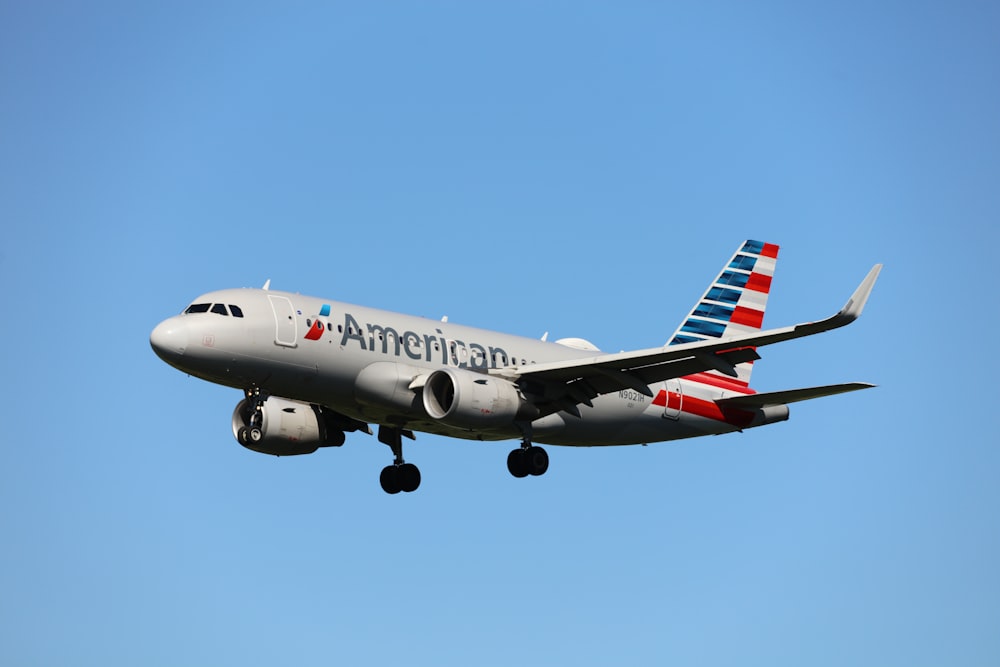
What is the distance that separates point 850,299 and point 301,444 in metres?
18.1

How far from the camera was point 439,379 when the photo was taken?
143 feet

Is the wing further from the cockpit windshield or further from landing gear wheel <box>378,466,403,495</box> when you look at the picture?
the cockpit windshield

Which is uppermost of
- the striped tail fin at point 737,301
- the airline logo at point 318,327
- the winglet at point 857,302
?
the striped tail fin at point 737,301

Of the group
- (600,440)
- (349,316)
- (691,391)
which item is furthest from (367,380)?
(691,391)

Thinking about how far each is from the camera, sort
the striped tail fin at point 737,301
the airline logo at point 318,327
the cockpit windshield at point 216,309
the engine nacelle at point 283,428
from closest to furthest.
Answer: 1. the cockpit windshield at point 216,309
2. the airline logo at point 318,327
3. the engine nacelle at point 283,428
4. the striped tail fin at point 737,301

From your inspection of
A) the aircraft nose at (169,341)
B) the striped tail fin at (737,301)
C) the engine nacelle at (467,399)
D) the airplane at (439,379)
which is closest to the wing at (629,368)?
the airplane at (439,379)

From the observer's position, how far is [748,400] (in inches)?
1929

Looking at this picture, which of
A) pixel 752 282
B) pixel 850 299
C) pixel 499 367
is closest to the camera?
pixel 850 299

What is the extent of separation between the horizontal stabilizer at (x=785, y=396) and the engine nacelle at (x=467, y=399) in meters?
8.93

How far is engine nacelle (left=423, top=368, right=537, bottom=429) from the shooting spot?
42812 millimetres

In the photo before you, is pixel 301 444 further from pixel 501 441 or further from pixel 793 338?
pixel 793 338

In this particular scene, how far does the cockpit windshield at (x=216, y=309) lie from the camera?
4131 centimetres

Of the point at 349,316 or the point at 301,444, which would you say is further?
the point at 301,444

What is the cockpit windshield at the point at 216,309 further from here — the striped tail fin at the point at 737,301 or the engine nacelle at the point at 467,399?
the striped tail fin at the point at 737,301
